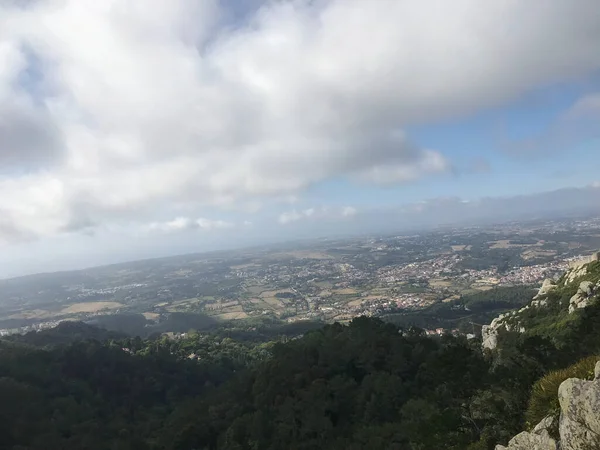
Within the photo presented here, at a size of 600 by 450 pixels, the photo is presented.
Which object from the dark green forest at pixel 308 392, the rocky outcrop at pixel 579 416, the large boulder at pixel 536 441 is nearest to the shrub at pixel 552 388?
the large boulder at pixel 536 441

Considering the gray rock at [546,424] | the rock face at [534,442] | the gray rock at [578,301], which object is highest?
the gray rock at [546,424]

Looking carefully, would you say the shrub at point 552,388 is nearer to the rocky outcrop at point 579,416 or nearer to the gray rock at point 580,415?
the rocky outcrop at point 579,416

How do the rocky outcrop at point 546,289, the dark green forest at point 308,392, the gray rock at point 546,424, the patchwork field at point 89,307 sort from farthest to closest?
the patchwork field at point 89,307 → the rocky outcrop at point 546,289 → the dark green forest at point 308,392 → the gray rock at point 546,424

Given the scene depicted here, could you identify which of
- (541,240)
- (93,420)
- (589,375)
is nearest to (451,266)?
(541,240)

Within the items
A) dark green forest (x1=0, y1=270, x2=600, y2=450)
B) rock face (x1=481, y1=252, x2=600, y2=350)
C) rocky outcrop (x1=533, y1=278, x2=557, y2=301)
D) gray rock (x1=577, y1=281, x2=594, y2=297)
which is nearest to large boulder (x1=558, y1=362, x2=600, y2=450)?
dark green forest (x1=0, y1=270, x2=600, y2=450)

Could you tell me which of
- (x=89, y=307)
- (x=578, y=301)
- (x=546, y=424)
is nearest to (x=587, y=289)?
(x=578, y=301)

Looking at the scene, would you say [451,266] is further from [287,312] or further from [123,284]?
[123,284]
